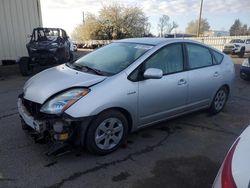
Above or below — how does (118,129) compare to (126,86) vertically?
below

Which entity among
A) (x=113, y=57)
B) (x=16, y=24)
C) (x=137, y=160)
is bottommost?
(x=137, y=160)

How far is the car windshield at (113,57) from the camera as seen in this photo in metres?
4.04

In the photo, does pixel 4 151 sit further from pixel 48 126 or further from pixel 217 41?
pixel 217 41

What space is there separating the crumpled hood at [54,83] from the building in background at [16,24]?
10.3 metres

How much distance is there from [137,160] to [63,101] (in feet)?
4.12

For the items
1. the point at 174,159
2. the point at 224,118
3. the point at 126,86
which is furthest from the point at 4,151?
the point at 224,118

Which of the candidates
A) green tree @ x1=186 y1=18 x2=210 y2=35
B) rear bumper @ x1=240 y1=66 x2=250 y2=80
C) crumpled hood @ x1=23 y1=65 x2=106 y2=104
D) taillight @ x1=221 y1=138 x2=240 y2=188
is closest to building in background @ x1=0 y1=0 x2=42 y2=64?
crumpled hood @ x1=23 y1=65 x2=106 y2=104

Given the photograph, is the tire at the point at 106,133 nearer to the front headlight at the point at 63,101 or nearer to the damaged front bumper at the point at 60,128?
the damaged front bumper at the point at 60,128

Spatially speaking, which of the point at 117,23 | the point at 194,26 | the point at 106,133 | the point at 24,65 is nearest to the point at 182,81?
the point at 106,133

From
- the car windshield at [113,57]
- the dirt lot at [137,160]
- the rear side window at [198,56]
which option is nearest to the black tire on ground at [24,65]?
the dirt lot at [137,160]

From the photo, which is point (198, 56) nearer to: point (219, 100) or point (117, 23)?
point (219, 100)

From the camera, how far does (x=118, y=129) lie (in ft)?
12.5

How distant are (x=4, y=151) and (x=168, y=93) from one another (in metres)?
2.56

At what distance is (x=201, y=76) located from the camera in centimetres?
490
